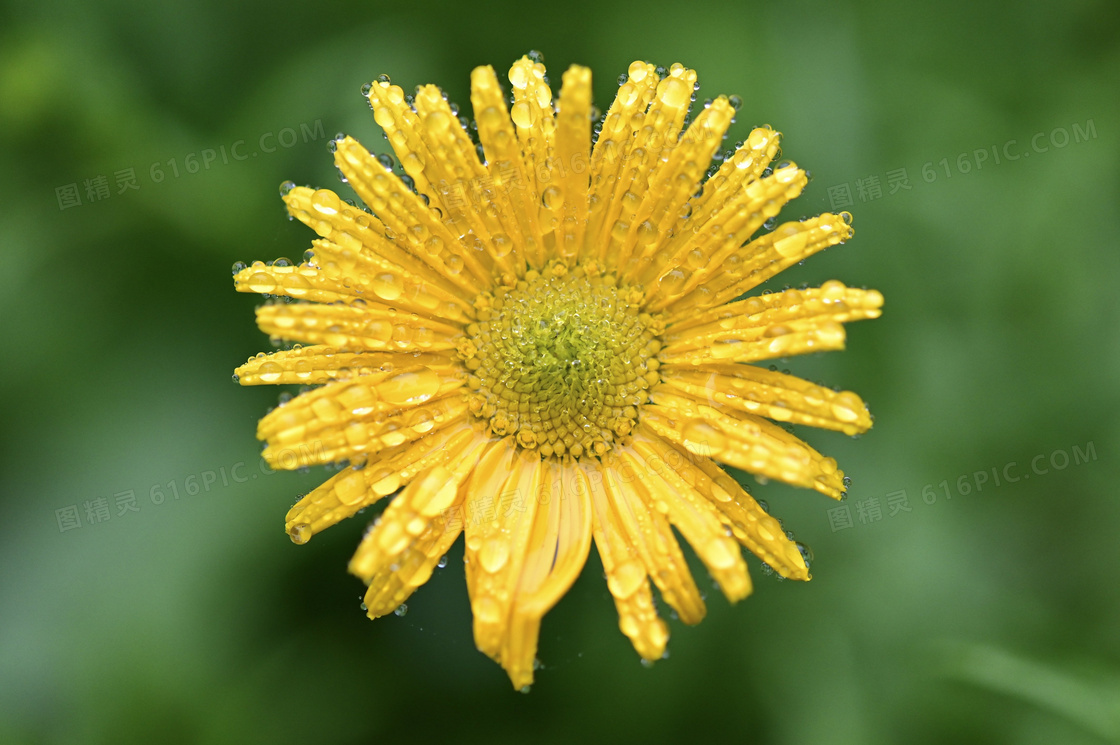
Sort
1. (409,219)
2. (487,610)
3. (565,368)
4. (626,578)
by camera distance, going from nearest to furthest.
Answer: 1. (487,610)
2. (626,578)
3. (409,219)
4. (565,368)

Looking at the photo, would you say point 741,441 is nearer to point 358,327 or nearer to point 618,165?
point 618,165

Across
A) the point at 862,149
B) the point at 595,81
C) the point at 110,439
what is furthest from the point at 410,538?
the point at 862,149

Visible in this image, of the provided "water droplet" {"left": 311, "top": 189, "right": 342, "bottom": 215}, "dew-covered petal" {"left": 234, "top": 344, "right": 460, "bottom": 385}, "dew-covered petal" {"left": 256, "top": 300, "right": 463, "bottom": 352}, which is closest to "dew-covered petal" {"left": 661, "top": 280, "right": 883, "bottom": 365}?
"dew-covered petal" {"left": 256, "top": 300, "right": 463, "bottom": 352}

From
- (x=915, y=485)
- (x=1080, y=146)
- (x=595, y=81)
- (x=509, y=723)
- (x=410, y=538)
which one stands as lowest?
(x=509, y=723)

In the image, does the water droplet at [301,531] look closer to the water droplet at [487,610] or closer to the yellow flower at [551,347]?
the yellow flower at [551,347]

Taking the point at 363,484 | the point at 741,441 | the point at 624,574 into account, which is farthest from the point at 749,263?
the point at 363,484

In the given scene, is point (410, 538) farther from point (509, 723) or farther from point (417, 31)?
point (417, 31)
